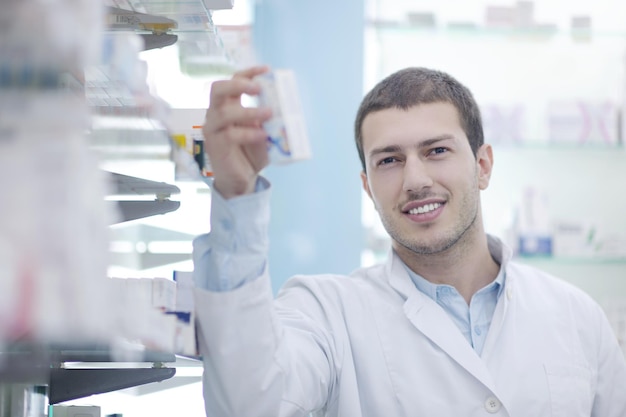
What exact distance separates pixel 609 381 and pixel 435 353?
1.61 ft

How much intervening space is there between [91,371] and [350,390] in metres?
0.64

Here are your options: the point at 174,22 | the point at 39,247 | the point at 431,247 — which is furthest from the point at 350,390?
the point at 39,247

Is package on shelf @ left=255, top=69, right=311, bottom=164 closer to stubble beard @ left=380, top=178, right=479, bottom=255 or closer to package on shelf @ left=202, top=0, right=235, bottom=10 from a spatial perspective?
package on shelf @ left=202, top=0, right=235, bottom=10

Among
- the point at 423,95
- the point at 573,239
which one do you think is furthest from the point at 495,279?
the point at 573,239

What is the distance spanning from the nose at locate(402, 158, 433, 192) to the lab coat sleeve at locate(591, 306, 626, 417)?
0.60 m

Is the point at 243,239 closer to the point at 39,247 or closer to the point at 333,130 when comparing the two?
Result: the point at 39,247

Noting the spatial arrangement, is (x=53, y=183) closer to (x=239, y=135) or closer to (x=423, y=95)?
(x=239, y=135)

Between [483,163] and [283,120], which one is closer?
[283,120]

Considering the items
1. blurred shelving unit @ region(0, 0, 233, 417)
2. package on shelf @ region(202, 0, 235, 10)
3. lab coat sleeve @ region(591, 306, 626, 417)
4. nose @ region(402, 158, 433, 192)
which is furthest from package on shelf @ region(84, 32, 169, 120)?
lab coat sleeve @ region(591, 306, 626, 417)

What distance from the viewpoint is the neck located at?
6.34 feet

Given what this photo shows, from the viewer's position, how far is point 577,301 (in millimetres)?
2002

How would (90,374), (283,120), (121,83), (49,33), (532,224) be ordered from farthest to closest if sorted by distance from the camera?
1. (532,224)
2. (90,374)
3. (283,120)
4. (121,83)
5. (49,33)

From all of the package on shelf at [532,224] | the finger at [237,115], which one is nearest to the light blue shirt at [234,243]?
the finger at [237,115]

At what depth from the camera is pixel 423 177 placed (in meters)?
1.83
